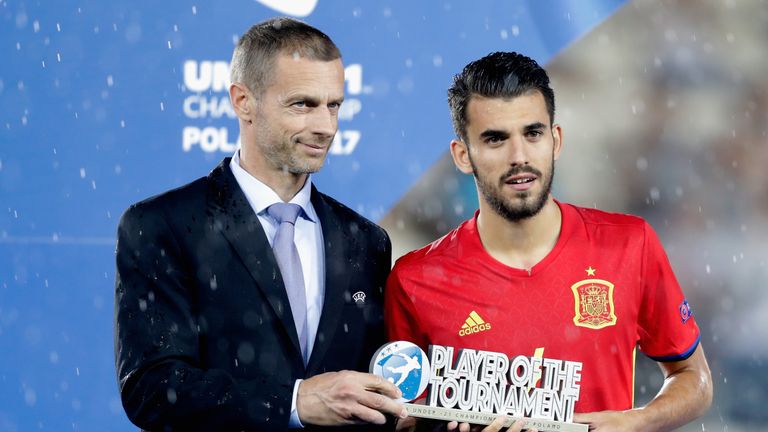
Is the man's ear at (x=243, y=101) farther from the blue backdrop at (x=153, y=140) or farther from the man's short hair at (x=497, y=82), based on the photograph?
the blue backdrop at (x=153, y=140)

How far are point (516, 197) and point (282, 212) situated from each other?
63cm

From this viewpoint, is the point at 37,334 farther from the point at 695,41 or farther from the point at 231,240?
the point at 695,41

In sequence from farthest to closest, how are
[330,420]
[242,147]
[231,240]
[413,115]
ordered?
[413,115], [242,147], [231,240], [330,420]

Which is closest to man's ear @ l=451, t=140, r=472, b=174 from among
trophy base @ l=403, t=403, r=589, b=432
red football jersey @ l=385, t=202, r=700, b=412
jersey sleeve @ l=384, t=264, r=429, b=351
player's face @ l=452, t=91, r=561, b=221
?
player's face @ l=452, t=91, r=561, b=221

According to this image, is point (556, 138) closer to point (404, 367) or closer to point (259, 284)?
point (404, 367)

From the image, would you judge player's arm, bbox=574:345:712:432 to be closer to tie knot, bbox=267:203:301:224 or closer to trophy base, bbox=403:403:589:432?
trophy base, bbox=403:403:589:432

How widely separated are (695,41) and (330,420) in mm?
2610

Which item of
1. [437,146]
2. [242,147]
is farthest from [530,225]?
[437,146]

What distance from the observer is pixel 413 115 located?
4.23 meters

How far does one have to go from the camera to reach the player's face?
9.08ft

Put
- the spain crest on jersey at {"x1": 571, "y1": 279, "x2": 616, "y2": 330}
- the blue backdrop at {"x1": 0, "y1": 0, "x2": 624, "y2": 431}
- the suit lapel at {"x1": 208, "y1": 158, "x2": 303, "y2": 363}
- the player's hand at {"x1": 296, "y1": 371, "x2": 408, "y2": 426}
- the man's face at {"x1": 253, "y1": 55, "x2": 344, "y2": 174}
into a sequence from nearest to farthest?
the player's hand at {"x1": 296, "y1": 371, "x2": 408, "y2": 426} → the suit lapel at {"x1": 208, "y1": 158, "x2": 303, "y2": 363} → the man's face at {"x1": 253, "y1": 55, "x2": 344, "y2": 174} → the spain crest on jersey at {"x1": 571, "y1": 279, "x2": 616, "y2": 330} → the blue backdrop at {"x1": 0, "y1": 0, "x2": 624, "y2": 431}

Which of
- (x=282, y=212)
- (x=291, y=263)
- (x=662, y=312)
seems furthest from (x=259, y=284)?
(x=662, y=312)

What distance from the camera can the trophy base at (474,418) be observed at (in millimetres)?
2535

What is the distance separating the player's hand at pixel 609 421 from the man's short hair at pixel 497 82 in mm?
826
